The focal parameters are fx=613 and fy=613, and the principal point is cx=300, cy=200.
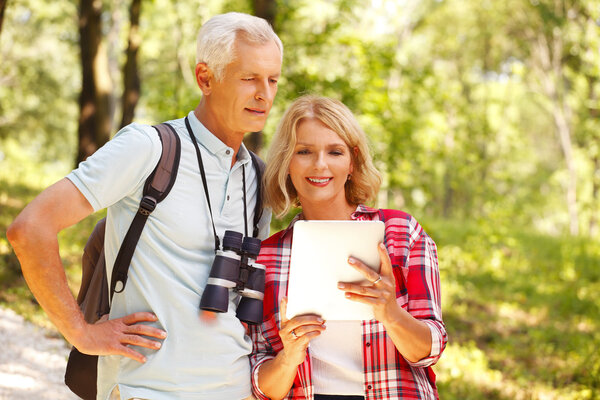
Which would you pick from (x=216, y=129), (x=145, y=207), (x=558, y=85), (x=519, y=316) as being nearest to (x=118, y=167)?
(x=145, y=207)

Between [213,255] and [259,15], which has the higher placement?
[259,15]

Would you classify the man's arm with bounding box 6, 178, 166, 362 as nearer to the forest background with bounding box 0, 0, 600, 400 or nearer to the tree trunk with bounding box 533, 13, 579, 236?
the forest background with bounding box 0, 0, 600, 400

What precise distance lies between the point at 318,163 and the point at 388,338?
81 centimetres

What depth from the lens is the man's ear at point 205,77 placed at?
8.42 feet

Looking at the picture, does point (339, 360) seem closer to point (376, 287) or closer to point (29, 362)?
point (376, 287)

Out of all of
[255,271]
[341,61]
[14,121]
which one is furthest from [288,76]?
[14,121]

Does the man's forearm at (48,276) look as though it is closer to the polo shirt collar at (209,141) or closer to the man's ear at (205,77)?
the polo shirt collar at (209,141)

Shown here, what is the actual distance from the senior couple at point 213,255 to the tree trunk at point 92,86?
9374 mm

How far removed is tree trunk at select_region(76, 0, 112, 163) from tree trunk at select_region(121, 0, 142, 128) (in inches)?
15.2

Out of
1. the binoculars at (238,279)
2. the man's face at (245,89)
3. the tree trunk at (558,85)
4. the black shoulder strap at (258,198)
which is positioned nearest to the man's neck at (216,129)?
the man's face at (245,89)

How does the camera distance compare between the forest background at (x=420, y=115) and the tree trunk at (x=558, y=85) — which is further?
the tree trunk at (x=558, y=85)

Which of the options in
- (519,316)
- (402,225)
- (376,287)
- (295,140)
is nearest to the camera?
(376,287)

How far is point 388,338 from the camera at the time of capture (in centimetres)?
254

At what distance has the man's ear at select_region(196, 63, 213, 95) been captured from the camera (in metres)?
2.57
